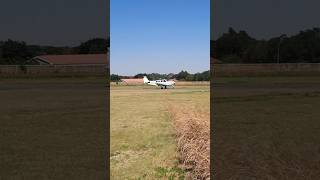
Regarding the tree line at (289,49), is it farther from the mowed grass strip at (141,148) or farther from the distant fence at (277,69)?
the mowed grass strip at (141,148)

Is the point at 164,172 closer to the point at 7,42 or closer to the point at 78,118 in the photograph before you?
the point at 78,118

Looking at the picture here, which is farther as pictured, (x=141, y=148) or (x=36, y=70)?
(x=36, y=70)

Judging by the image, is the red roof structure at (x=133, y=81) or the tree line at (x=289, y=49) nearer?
the tree line at (x=289, y=49)

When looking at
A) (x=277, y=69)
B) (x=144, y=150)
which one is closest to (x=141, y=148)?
(x=144, y=150)

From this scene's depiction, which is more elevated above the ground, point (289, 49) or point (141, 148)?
point (289, 49)

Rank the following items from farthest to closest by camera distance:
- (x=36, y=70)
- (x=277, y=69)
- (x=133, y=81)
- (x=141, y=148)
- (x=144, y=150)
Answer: (x=133, y=81) < (x=277, y=69) < (x=36, y=70) < (x=141, y=148) < (x=144, y=150)

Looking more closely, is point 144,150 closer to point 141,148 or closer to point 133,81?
point 141,148

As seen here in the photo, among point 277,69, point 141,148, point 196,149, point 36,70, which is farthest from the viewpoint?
point 277,69

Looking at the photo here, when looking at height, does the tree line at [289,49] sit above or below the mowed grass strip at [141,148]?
above

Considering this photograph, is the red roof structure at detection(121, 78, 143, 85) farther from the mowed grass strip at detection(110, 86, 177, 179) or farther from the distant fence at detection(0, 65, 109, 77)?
the mowed grass strip at detection(110, 86, 177, 179)

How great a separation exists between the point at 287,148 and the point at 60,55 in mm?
37052

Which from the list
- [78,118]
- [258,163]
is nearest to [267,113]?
[78,118]

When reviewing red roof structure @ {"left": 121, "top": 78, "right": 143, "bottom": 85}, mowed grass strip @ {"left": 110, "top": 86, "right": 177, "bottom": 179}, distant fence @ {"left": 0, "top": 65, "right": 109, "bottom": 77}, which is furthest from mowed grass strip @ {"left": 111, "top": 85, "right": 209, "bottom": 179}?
red roof structure @ {"left": 121, "top": 78, "right": 143, "bottom": 85}

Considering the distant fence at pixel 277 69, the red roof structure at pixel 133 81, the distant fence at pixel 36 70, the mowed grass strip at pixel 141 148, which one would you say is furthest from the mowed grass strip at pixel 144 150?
the red roof structure at pixel 133 81
